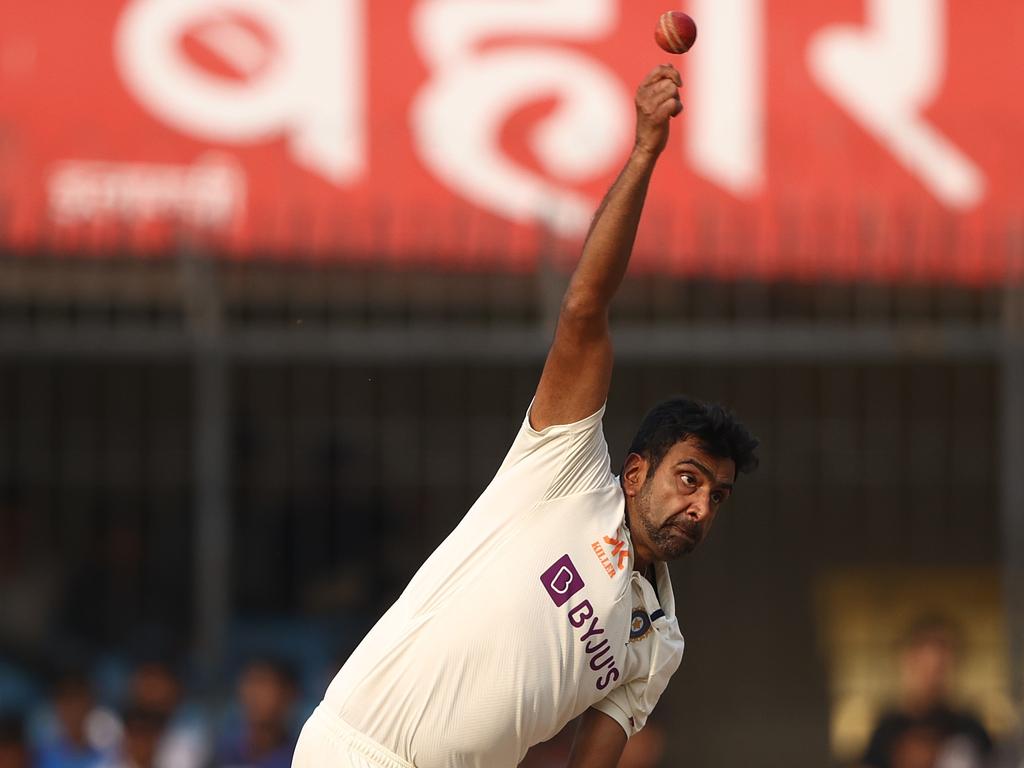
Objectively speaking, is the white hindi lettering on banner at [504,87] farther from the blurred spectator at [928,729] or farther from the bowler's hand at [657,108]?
the bowler's hand at [657,108]

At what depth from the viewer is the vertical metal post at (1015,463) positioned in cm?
719

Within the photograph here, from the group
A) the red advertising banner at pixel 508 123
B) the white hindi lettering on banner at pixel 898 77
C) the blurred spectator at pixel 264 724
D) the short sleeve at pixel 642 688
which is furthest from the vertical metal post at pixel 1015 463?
the short sleeve at pixel 642 688

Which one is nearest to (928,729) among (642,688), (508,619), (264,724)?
(264,724)

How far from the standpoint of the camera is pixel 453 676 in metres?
3.89

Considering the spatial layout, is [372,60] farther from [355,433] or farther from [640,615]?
[640,615]

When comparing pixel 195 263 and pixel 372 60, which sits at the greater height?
pixel 372 60

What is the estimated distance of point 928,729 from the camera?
284 inches

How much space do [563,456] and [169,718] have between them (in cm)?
374

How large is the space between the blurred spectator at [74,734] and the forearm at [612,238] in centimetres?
432

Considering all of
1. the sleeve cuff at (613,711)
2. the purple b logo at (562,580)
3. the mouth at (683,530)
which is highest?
the mouth at (683,530)

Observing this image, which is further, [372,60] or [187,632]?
[372,60]

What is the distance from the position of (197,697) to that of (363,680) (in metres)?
3.42

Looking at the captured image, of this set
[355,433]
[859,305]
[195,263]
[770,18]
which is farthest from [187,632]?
[770,18]

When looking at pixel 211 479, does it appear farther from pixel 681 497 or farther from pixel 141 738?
pixel 681 497
